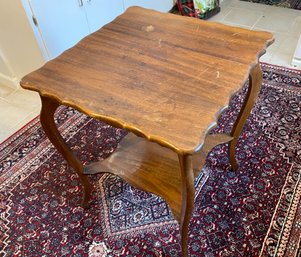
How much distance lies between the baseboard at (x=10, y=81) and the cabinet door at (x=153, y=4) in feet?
3.19

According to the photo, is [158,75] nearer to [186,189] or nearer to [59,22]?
[186,189]

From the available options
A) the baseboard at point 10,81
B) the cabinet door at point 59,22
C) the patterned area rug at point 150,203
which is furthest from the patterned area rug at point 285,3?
the baseboard at point 10,81

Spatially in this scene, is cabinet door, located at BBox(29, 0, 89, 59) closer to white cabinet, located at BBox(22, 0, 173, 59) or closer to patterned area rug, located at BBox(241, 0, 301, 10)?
white cabinet, located at BBox(22, 0, 173, 59)

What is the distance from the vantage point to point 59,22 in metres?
1.69

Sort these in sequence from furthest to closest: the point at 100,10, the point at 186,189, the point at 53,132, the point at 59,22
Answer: the point at 100,10 < the point at 59,22 < the point at 53,132 < the point at 186,189

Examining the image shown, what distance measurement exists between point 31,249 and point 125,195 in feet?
1.47

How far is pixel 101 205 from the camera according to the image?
130 cm

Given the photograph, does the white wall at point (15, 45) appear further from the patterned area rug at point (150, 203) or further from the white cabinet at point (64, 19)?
the patterned area rug at point (150, 203)

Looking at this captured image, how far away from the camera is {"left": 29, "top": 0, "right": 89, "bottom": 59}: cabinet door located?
1.59 m

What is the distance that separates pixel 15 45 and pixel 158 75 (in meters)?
1.35

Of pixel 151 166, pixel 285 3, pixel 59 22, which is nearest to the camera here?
pixel 151 166

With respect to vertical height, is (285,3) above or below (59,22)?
below

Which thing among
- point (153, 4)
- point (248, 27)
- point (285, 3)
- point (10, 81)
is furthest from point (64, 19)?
point (285, 3)

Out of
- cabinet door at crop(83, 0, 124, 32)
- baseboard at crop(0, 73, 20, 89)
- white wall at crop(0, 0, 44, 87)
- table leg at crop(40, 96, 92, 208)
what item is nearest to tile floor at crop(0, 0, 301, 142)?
baseboard at crop(0, 73, 20, 89)
